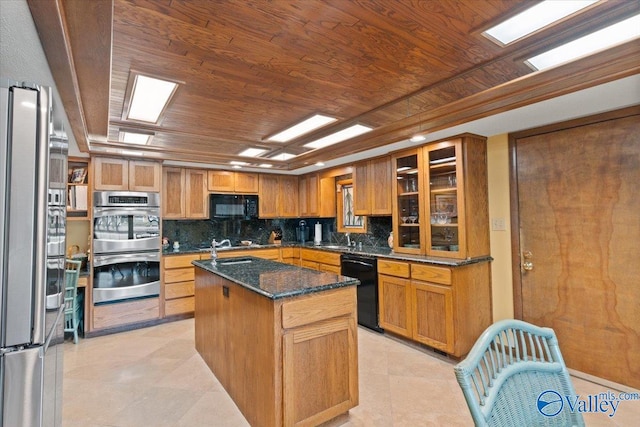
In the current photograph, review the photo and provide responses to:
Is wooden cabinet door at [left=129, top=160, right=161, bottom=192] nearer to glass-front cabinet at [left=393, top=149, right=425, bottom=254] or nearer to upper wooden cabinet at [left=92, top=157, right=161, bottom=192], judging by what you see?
upper wooden cabinet at [left=92, top=157, right=161, bottom=192]

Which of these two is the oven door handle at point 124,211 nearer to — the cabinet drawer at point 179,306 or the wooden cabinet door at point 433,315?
the cabinet drawer at point 179,306

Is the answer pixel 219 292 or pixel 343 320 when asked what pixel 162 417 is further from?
pixel 343 320

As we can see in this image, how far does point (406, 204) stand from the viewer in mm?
3912

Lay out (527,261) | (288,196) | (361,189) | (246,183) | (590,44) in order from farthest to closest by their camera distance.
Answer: (288,196) < (246,183) < (361,189) < (527,261) < (590,44)

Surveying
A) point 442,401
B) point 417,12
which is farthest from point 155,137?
point 442,401

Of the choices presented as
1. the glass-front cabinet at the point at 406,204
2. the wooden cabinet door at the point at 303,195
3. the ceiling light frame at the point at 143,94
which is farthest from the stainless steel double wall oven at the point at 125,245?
the glass-front cabinet at the point at 406,204

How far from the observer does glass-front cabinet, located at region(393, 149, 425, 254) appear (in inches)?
148

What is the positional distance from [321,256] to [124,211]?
8.61 ft

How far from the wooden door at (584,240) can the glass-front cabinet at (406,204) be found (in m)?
1.03

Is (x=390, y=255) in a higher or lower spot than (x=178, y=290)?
higher

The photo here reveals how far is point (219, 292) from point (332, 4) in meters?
2.19

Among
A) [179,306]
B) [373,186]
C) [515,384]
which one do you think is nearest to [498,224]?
[373,186]

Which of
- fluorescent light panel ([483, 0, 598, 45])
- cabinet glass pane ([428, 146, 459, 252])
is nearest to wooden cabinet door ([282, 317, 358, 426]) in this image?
cabinet glass pane ([428, 146, 459, 252])

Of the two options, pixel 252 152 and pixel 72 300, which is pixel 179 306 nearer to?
pixel 72 300
